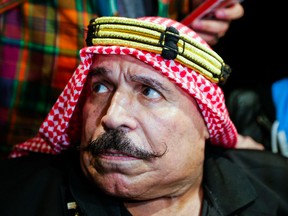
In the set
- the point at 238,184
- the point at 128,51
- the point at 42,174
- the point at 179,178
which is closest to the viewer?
the point at 128,51

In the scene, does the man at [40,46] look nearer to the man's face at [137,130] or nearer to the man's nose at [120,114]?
the man's face at [137,130]

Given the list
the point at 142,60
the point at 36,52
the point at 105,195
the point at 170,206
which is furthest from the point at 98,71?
the point at 36,52

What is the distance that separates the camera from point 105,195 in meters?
1.84

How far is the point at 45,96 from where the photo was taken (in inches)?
96.8

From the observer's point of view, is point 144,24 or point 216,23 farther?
point 216,23

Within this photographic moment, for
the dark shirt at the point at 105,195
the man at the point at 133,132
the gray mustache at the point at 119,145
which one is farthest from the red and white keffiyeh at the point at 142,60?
the gray mustache at the point at 119,145

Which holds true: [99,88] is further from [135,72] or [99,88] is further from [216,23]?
[216,23]

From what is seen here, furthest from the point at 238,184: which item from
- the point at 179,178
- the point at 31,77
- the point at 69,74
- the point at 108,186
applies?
the point at 31,77

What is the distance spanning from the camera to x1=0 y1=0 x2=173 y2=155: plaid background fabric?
238cm

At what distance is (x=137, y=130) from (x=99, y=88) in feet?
0.92

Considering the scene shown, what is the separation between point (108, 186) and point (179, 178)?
0.99 feet

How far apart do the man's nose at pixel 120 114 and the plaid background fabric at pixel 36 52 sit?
78 centimetres

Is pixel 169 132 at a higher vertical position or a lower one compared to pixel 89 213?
higher

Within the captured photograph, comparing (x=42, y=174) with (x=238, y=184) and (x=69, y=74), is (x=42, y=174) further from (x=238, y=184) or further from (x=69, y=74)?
(x=238, y=184)
